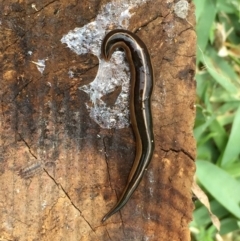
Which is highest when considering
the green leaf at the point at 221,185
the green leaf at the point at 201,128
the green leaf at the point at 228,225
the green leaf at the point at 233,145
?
the green leaf at the point at 201,128

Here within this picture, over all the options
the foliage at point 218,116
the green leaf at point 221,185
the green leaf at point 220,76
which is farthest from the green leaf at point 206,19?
the green leaf at point 221,185

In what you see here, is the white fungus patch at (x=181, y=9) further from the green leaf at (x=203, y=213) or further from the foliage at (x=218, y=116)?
the green leaf at (x=203, y=213)

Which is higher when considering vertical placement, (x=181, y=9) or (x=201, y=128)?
(x=181, y=9)

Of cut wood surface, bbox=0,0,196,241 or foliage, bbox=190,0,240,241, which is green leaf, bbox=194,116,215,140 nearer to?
foliage, bbox=190,0,240,241

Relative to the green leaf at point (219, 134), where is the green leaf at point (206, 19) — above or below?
above

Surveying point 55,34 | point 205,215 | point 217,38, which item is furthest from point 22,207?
point 217,38

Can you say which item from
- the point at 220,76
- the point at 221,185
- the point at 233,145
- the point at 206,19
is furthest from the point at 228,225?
the point at 206,19

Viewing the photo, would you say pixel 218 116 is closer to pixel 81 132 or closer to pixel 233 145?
pixel 233 145

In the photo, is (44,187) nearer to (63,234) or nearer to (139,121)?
(63,234)
